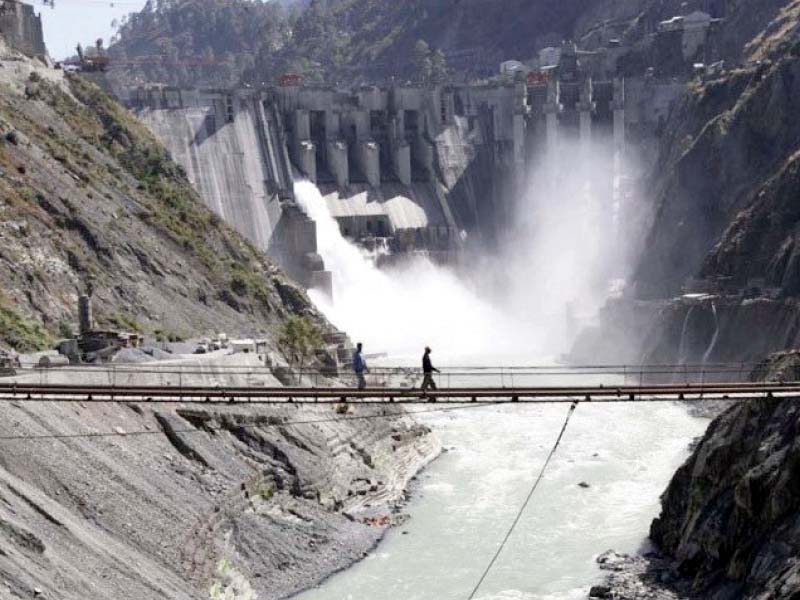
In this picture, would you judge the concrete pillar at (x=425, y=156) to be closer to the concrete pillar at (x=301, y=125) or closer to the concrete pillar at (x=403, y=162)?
the concrete pillar at (x=403, y=162)

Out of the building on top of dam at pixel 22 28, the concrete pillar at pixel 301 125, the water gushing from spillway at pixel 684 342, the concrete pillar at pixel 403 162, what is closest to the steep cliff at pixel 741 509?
the water gushing from spillway at pixel 684 342

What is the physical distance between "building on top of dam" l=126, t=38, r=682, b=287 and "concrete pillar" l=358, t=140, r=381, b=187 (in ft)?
0.33

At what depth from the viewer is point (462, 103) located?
142250mm

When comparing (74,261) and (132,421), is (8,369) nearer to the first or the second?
(132,421)

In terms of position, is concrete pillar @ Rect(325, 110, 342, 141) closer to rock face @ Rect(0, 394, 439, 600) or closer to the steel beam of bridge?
rock face @ Rect(0, 394, 439, 600)

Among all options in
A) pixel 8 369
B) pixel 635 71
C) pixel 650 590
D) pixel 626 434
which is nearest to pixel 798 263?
pixel 626 434

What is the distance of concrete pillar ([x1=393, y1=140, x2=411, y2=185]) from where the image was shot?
134625 mm

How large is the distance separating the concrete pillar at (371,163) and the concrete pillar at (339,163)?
1861 millimetres

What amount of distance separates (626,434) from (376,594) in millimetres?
28849

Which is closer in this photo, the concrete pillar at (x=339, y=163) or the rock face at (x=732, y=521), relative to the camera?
the rock face at (x=732, y=521)

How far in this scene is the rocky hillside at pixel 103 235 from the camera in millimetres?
76625

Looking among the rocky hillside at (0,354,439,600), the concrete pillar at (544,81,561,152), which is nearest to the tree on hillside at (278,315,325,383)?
the rocky hillside at (0,354,439,600)

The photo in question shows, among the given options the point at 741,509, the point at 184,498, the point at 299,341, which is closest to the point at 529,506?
the point at 741,509

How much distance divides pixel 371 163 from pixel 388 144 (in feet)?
15.5
